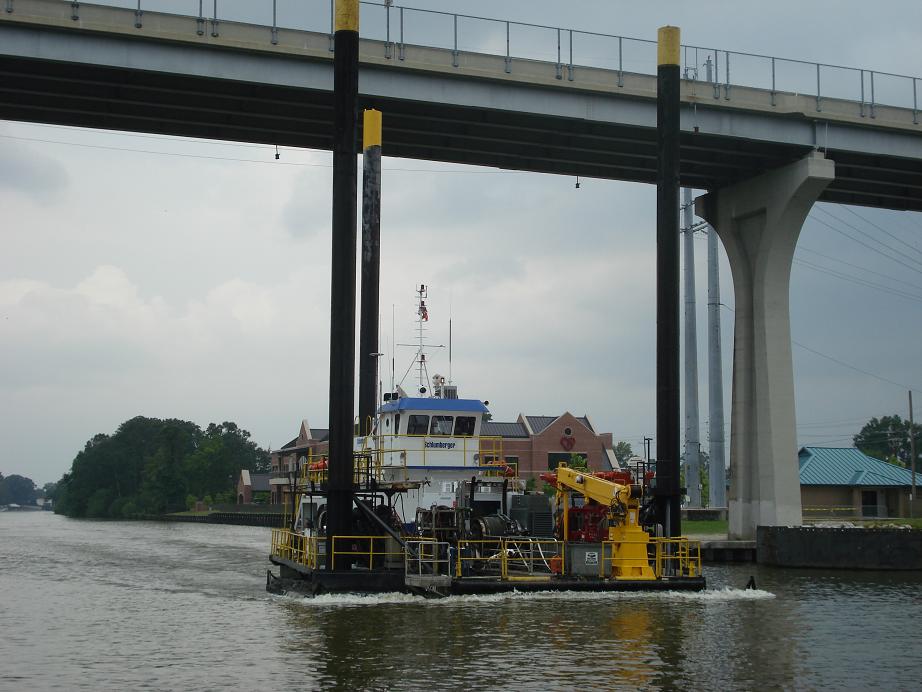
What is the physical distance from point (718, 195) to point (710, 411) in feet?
53.1

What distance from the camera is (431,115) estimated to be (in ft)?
157

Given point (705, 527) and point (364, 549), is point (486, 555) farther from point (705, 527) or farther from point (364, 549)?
point (705, 527)

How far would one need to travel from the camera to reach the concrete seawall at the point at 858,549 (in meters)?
48.1

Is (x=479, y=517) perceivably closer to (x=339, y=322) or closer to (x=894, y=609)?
(x=339, y=322)

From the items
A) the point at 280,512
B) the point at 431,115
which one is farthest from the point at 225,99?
the point at 280,512

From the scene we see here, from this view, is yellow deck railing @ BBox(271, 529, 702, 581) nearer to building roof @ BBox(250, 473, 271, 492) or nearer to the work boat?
the work boat

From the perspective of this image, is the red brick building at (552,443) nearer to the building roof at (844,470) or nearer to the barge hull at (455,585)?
the building roof at (844,470)

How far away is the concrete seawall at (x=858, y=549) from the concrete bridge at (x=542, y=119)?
532cm

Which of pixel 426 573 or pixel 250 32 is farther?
pixel 250 32

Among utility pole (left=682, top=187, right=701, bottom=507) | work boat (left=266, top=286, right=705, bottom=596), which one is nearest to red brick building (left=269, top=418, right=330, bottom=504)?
utility pole (left=682, top=187, right=701, bottom=507)

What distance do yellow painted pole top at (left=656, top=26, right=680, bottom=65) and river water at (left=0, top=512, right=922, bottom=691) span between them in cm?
2017

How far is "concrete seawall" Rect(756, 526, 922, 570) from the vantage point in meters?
48.1

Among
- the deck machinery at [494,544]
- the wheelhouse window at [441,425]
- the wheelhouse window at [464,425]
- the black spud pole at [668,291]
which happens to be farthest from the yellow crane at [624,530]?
the wheelhouse window at [441,425]

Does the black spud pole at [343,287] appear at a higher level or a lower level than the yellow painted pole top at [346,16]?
lower
